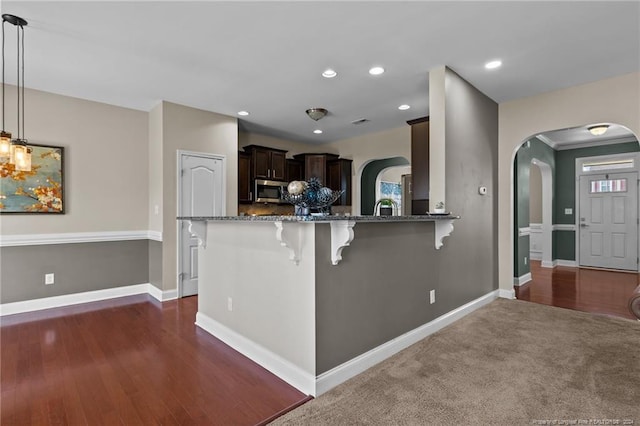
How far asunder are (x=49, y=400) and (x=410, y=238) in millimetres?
2795

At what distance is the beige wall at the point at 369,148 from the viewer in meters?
6.02

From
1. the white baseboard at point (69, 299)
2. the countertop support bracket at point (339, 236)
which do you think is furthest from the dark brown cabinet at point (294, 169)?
the countertop support bracket at point (339, 236)

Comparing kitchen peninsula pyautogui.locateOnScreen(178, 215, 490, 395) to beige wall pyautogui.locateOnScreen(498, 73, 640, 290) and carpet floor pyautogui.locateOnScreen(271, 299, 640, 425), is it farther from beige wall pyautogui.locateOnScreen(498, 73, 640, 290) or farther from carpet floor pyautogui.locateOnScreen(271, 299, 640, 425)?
beige wall pyautogui.locateOnScreen(498, 73, 640, 290)

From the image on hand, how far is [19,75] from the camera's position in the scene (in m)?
3.52

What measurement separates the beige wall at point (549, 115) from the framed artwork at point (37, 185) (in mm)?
5743

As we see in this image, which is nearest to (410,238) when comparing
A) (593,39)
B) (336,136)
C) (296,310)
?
(296,310)

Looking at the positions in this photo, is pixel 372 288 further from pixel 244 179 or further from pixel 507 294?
pixel 244 179

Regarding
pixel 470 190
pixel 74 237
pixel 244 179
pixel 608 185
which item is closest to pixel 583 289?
pixel 470 190

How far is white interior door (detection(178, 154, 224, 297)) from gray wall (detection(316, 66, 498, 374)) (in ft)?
10.2

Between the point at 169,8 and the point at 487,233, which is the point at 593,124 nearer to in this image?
the point at 487,233

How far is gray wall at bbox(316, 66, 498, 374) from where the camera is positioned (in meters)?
2.19

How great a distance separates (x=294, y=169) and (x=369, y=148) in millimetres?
1582

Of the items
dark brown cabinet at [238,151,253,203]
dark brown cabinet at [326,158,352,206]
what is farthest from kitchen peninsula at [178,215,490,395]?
dark brown cabinet at [326,158,352,206]

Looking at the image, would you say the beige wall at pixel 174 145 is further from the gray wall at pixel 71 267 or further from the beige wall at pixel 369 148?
the beige wall at pixel 369 148
